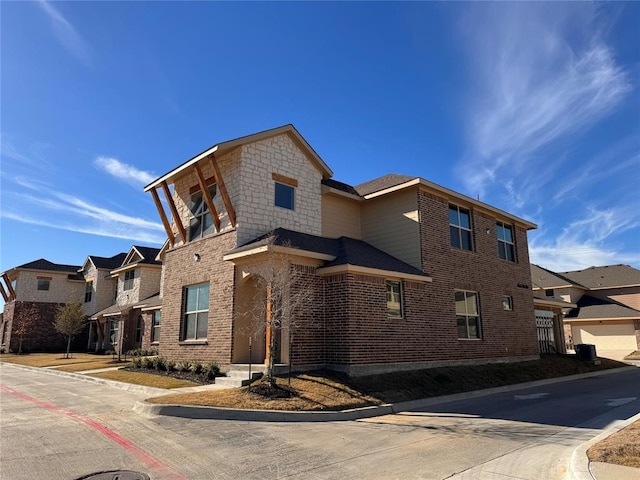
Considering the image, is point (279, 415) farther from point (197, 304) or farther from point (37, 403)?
point (197, 304)

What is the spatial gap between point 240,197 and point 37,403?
838 cm

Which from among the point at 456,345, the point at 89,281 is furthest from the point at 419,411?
the point at 89,281

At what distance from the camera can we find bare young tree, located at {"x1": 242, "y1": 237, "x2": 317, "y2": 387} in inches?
503

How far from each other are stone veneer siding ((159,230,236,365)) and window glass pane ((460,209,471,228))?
10.5 m

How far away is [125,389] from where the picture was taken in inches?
576

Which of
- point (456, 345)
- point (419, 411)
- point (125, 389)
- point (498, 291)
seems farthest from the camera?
point (498, 291)

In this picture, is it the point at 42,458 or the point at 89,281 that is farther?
the point at 89,281

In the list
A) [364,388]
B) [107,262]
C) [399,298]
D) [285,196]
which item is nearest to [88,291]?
[107,262]

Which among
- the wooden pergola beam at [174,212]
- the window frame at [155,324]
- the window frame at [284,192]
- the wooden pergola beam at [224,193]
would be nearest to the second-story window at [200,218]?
the wooden pergola beam at [174,212]

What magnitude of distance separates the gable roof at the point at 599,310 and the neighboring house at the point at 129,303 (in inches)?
1438

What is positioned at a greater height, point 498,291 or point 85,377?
point 498,291

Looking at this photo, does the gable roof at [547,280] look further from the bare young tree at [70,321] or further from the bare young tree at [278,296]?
the bare young tree at [70,321]

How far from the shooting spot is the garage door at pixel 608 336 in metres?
38.6

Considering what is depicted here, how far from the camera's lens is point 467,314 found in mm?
19469
